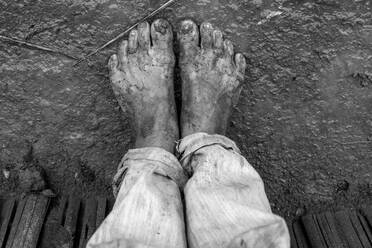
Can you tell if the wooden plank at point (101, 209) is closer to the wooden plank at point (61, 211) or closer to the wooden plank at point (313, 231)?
the wooden plank at point (61, 211)

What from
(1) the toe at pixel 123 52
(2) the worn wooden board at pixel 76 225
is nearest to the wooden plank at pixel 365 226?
(2) the worn wooden board at pixel 76 225

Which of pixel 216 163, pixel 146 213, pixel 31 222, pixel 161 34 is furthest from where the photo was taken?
pixel 161 34

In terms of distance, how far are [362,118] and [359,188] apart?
319mm

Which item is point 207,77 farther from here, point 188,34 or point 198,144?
point 198,144

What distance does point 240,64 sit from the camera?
1.69 meters

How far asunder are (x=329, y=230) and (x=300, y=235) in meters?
0.12

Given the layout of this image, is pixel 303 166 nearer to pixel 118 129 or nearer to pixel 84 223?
pixel 118 129

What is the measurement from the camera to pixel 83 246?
1.53 meters

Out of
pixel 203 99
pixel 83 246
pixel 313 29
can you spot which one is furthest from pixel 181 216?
pixel 313 29

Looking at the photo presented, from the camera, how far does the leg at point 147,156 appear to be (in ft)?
3.47

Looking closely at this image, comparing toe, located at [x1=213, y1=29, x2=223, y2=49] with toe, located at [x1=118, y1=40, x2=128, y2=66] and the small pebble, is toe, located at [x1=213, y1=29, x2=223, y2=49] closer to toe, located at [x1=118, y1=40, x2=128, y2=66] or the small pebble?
toe, located at [x1=118, y1=40, x2=128, y2=66]

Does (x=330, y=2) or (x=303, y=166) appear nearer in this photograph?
(x=330, y=2)

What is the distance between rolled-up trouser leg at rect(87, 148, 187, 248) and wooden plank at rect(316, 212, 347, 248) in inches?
28.6

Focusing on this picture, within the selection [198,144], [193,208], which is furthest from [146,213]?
[198,144]
